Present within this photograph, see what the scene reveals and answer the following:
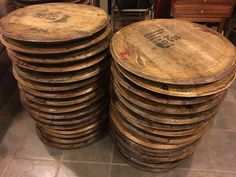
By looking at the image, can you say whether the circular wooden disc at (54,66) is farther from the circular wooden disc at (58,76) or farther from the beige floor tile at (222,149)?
the beige floor tile at (222,149)

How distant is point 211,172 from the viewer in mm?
1591

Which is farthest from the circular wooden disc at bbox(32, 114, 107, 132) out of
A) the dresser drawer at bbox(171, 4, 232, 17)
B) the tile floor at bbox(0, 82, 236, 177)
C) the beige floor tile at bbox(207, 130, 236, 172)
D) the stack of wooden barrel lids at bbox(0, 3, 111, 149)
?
the dresser drawer at bbox(171, 4, 232, 17)

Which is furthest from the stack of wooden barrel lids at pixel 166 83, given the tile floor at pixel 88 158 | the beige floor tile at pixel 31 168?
the beige floor tile at pixel 31 168

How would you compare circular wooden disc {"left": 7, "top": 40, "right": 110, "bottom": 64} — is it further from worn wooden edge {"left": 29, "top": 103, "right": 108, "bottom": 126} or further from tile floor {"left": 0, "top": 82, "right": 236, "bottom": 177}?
tile floor {"left": 0, "top": 82, "right": 236, "bottom": 177}

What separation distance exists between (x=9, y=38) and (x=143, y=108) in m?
0.78

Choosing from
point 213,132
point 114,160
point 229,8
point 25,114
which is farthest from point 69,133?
point 229,8

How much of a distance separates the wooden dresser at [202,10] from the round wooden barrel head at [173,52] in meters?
0.91

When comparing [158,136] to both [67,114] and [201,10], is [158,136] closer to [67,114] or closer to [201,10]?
[67,114]

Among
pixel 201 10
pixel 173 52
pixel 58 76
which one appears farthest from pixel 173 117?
pixel 201 10

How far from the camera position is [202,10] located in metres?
2.26

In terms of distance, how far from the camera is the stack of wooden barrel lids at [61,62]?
1131 millimetres

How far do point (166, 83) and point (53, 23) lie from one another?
2.39 ft

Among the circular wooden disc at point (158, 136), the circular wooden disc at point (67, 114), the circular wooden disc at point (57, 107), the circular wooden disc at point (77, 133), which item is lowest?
the circular wooden disc at point (77, 133)

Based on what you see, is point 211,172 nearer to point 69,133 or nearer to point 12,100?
point 69,133
